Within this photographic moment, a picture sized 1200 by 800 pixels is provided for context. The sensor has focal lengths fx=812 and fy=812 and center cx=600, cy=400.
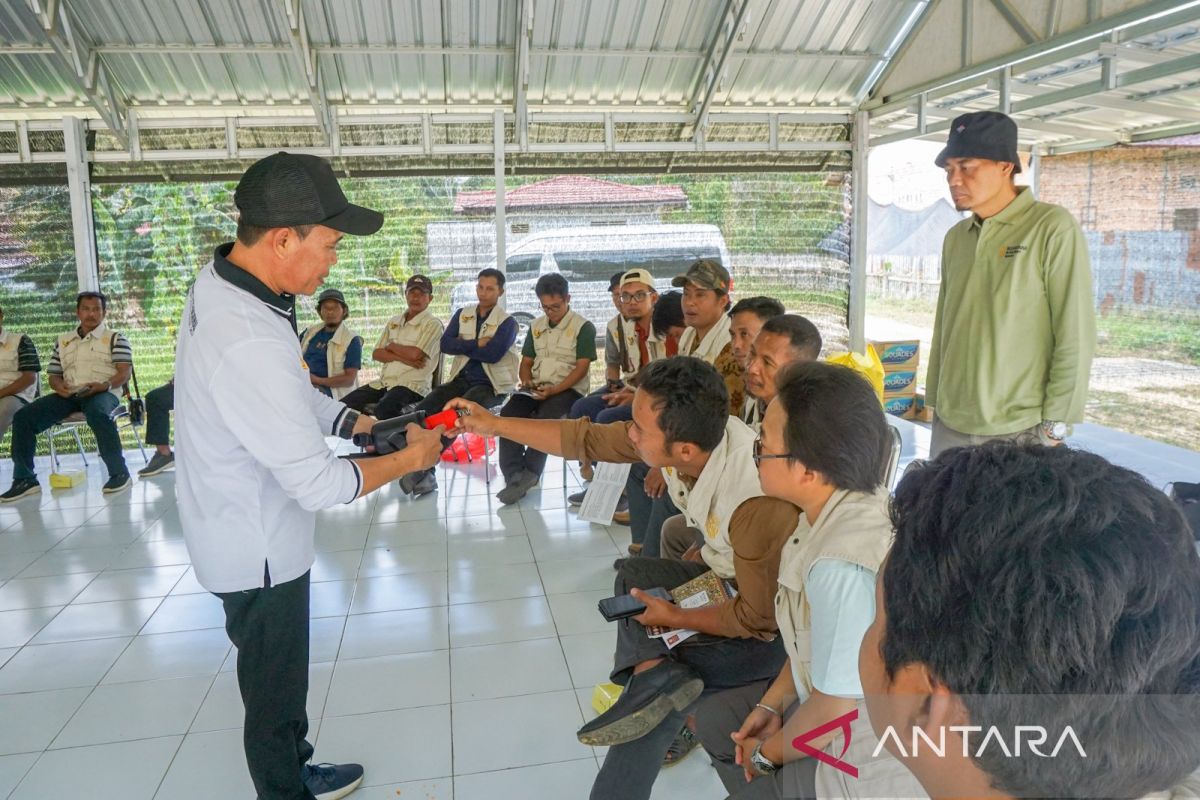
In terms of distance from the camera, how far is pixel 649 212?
6.39m

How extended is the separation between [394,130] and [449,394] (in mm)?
2091

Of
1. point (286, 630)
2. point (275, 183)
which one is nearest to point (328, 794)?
point (286, 630)

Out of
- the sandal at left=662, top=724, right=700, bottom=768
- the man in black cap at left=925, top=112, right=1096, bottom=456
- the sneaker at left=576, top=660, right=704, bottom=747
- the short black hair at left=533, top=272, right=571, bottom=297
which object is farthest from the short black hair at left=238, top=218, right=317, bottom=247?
the short black hair at left=533, top=272, right=571, bottom=297

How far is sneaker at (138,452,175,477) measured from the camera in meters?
5.61

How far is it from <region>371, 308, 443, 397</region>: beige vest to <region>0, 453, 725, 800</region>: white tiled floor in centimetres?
109

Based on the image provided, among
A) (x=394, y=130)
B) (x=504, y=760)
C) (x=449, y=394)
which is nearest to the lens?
(x=504, y=760)

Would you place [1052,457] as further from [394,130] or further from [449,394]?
[394,130]

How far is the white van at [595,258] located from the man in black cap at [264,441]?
14.7 ft

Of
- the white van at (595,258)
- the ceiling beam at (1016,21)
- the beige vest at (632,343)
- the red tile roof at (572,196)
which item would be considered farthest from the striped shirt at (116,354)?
the ceiling beam at (1016,21)

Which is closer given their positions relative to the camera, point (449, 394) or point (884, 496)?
point (884, 496)

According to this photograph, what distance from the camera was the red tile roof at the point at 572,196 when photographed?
20.2ft

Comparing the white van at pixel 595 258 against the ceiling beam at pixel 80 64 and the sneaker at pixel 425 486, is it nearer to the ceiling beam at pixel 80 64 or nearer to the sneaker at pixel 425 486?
the sneaker at pixel 425 486

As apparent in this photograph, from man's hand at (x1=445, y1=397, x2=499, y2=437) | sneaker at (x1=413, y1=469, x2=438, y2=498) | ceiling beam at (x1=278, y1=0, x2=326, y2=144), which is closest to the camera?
man's hand at (x1=445, y1=397, x2=499, y2=437)

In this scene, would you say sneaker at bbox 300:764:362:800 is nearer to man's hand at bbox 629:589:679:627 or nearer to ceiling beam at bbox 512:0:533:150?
man's hand at bbox 629:589:679:627
